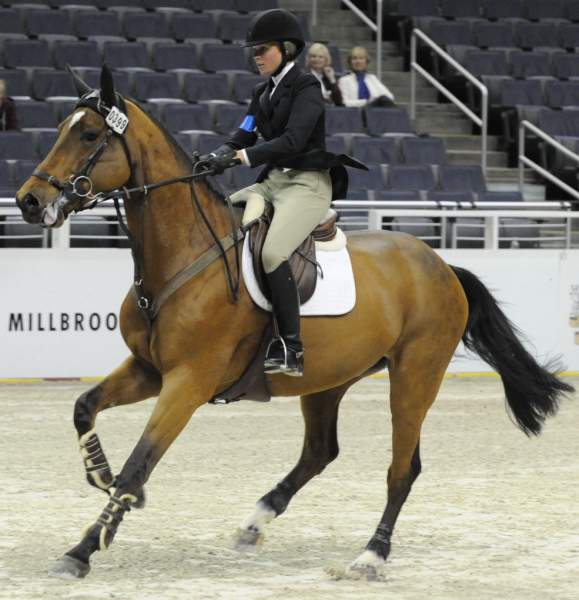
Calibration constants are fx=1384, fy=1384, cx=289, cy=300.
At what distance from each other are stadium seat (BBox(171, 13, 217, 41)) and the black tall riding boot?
12.0m

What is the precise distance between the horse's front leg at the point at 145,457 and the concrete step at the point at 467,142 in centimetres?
1290

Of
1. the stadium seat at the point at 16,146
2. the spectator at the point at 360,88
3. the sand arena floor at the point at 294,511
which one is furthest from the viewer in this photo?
the spectator at the point at 360,88

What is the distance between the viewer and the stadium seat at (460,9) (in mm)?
20562

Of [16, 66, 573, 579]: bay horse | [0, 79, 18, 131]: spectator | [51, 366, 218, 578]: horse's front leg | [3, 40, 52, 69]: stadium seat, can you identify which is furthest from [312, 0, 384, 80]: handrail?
[51, 366, 218, 578]: horse's front leg

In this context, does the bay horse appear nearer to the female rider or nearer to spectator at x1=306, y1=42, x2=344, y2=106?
the female rider

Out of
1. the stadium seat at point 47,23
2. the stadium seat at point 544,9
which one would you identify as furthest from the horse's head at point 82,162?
the stadium seat at point 544,9

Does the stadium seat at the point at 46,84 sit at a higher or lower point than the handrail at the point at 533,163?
higher

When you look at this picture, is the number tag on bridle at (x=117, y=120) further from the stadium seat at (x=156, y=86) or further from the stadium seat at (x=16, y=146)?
the stadium seat at (x=156, y=86)

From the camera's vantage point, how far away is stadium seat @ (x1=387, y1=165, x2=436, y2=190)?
51.8 feet

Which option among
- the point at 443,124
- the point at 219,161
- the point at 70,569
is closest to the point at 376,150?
the point at 443,124

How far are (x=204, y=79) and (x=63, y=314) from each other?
4699 mm

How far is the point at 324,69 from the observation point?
52.1ft

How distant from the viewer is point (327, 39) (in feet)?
65.0

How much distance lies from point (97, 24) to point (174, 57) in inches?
47.8
